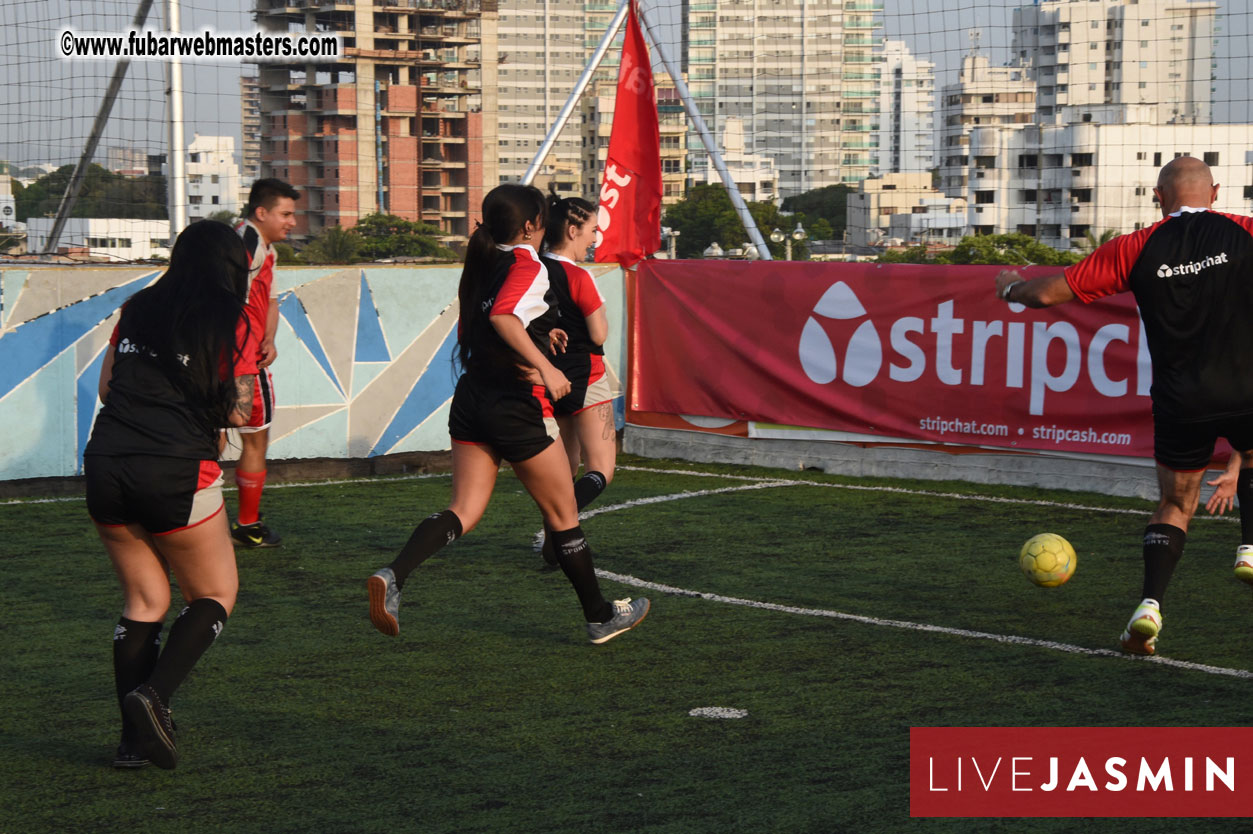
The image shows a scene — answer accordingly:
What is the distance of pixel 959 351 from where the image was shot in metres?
11.0

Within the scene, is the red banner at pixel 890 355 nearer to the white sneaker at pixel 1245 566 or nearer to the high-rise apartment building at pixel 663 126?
the high-rise apartment building at pixel 663 126

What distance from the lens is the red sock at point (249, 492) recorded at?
871cm

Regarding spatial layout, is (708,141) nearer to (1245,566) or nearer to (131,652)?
(1245,566)

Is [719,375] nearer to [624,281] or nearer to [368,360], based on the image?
[624,281]

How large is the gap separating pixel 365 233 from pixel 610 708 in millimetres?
45653

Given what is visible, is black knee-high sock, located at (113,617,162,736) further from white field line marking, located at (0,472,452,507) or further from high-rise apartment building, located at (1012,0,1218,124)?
high-rise apartment building, located at (1012,0,1218,124)

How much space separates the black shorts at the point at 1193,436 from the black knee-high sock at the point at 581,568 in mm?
2460

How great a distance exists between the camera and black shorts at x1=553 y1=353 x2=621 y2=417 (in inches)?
313

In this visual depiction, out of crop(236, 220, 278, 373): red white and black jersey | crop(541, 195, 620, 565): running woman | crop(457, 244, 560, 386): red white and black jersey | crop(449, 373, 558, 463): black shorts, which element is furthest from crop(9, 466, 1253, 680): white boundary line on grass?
crop(236, 220, 278, 373): red white and black jersey

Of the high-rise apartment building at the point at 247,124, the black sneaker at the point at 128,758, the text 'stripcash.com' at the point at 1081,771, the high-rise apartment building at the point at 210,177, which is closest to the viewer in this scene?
the text 'stripcash.com' at the point at 1081,771

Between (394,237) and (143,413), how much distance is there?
3366 cm

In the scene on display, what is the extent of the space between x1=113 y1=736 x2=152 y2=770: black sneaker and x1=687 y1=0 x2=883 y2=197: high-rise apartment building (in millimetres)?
9970

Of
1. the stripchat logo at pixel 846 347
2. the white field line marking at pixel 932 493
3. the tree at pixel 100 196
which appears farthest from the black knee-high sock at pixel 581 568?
the tree at pixel 100 196

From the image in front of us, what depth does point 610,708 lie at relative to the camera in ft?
17.8
